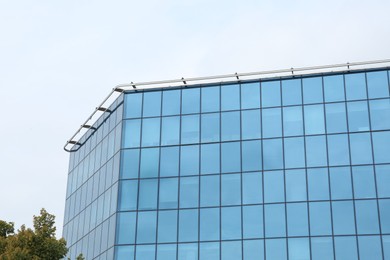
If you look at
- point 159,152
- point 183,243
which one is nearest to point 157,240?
point 183,243

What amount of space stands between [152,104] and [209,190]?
25.3ft

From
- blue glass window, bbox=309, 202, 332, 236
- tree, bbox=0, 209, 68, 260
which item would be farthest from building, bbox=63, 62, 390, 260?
tree, bbox=0, 209, 68, 260

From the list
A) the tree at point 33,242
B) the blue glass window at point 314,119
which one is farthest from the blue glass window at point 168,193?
the tree at point 33,242

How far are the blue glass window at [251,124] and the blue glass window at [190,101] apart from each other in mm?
3344

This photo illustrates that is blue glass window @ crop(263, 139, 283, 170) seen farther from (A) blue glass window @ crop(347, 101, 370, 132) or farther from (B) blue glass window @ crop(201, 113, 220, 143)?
(A) blue glass window @ crop(347, 101, 370, 132)

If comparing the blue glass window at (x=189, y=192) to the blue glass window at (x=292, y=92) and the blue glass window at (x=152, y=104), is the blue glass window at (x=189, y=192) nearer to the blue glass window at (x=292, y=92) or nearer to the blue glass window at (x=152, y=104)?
the blue glass window at (x=152, y=104)

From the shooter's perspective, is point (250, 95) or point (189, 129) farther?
point (189, 129)

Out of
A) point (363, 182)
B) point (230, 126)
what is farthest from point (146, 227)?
point (363, 182)

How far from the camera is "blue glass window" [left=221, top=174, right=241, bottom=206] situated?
46.8 metres

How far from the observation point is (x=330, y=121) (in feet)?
155

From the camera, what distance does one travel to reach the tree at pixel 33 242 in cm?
3028

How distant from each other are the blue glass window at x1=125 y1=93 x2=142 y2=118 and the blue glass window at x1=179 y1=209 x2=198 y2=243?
319 inches

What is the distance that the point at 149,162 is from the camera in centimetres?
4934

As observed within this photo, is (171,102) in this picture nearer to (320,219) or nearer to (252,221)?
(252,221)
